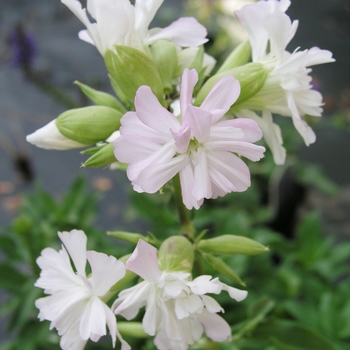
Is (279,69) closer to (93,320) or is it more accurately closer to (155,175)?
(155,175)

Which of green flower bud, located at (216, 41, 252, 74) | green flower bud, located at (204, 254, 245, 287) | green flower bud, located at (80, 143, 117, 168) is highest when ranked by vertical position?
green flower bud, located at (216, 41, 252, 74)

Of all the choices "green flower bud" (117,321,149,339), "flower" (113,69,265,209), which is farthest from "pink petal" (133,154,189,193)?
"green flower bud" (117,321,149,339)

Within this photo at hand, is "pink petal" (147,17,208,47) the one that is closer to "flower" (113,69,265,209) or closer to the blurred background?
"flower" (113,69,265,209)

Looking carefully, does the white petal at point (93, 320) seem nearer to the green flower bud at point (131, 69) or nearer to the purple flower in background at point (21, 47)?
the green flower bud at point (131, 69)

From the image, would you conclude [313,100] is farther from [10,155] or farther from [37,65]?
[37,65]

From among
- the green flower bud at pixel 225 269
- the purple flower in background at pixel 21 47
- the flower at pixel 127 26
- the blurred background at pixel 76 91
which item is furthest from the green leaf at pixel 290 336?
the purple flower in background at pixel 21 47
